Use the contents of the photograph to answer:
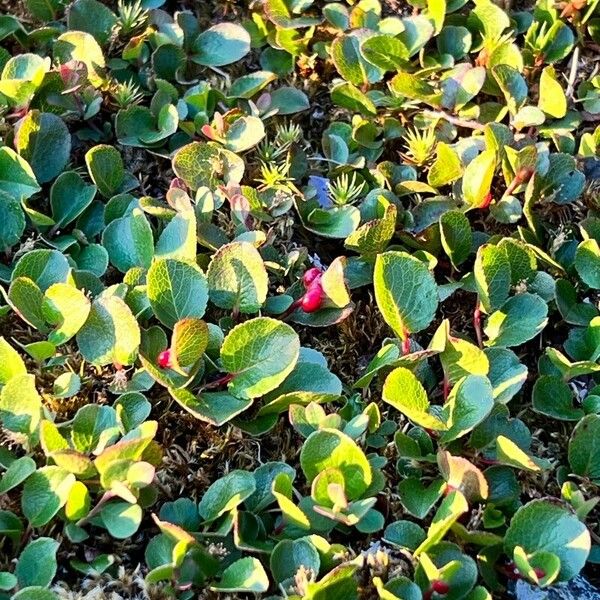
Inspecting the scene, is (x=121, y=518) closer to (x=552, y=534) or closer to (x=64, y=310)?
(x=64, y=310)

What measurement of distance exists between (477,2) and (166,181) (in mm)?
781

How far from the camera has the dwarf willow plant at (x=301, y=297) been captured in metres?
1.22

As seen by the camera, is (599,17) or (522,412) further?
(599,17)

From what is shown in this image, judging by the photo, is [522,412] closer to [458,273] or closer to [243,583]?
[458,273]

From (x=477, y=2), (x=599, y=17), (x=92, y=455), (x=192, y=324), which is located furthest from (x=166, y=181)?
(x=599, y=17)

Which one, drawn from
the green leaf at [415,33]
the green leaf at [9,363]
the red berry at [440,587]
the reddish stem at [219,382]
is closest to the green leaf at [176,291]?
the reddish stem at [219,382]

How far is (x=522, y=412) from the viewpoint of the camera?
56.6 inches

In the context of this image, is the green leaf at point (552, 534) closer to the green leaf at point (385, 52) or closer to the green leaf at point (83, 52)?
the green leaf at point (385, 52)

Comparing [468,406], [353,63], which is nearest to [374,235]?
[468,406]

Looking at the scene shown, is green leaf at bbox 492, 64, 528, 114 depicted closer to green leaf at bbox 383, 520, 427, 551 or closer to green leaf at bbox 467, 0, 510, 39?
green leaf at bbox 467, 0, 510, 39

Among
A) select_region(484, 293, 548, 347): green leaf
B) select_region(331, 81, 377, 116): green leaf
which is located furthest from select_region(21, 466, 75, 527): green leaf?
select_region(331, 81, 377, 116): green leaf

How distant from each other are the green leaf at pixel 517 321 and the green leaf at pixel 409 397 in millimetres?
198

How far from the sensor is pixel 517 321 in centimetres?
145

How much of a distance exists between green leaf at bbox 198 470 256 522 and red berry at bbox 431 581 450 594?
0.28m
